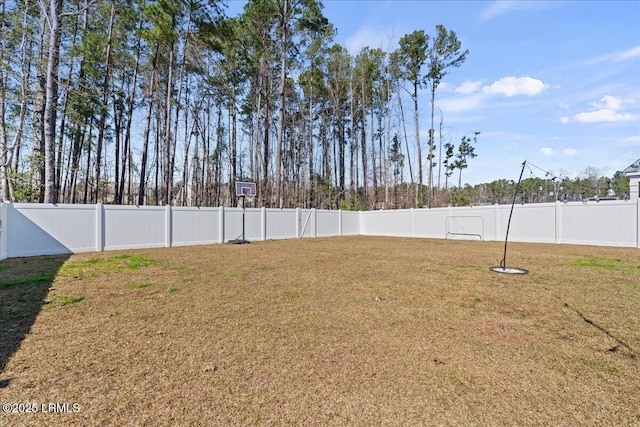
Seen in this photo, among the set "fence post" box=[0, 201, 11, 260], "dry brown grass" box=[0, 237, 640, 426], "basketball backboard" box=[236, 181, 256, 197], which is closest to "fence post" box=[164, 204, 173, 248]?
"basketball backboard" box=[236, 181, 256, 197]

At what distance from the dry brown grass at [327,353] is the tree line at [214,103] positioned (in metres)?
7.45

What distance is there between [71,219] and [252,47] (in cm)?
1237

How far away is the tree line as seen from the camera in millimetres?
8469

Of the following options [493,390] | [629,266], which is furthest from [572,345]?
[629,266]

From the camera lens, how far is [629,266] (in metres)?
5.89

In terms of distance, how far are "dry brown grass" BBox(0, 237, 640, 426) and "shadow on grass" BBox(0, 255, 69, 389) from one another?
0.11 feet

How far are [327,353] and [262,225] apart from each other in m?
10.3

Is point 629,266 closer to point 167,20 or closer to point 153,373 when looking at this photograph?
point 153,373

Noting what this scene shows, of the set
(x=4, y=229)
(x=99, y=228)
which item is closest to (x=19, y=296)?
(x=4, y=229)

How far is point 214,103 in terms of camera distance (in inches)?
763

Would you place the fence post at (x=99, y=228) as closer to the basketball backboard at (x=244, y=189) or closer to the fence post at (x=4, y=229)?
the fence post at (x=4, y=229)

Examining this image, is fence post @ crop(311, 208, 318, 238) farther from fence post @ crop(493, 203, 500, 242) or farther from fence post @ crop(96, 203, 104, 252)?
fence post @ crop(96, 203, 104, 252)

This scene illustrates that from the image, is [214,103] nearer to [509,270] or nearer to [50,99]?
[50,99]

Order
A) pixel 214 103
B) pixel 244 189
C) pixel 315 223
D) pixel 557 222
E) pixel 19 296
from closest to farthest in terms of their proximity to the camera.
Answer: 1. pixel 19 296
2. pixel 557 222
3. pixel 244 189
4. pixel 315 223
5. pixel 214 103
